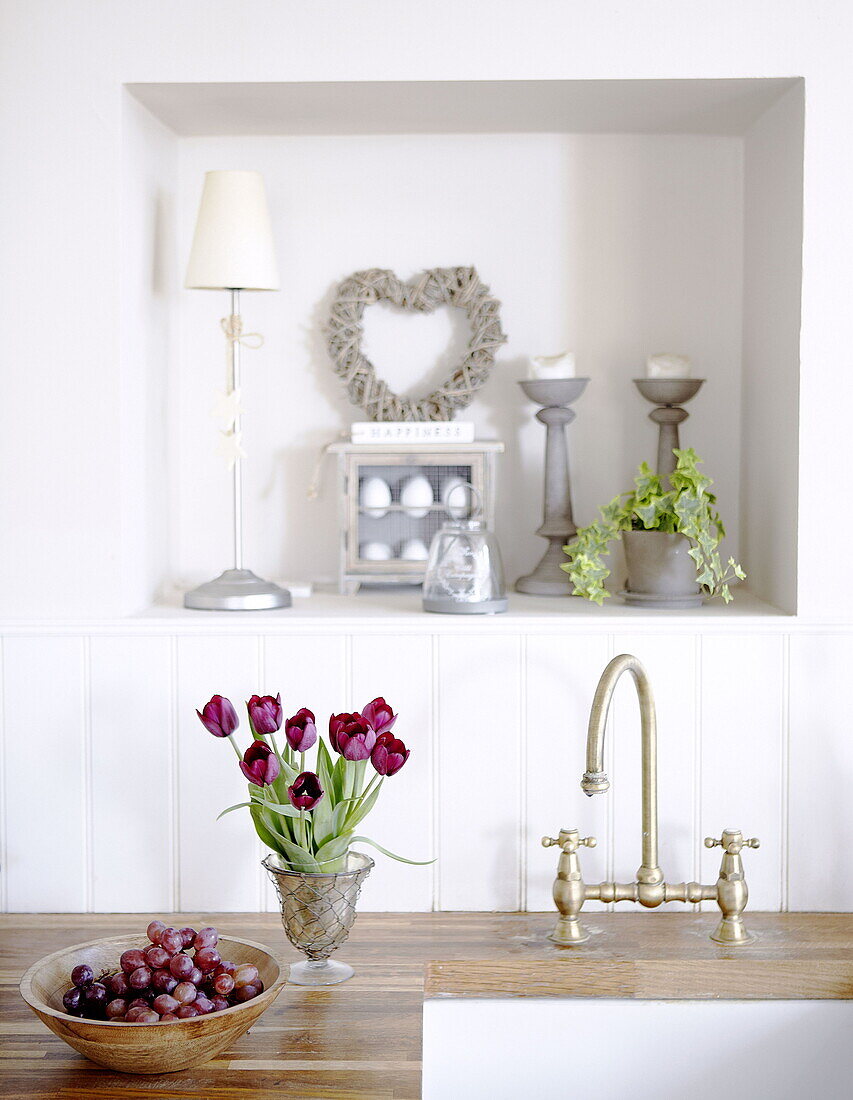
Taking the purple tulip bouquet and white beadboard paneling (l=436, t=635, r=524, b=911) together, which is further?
white beadboard paneling (l=436, t=635, r=524, b=911)

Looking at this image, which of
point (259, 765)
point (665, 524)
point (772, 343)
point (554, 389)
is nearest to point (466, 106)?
point (554, 389)

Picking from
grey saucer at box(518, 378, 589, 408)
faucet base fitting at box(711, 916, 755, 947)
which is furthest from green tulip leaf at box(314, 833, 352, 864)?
grey saucer at box(518, 378, 589, 408)

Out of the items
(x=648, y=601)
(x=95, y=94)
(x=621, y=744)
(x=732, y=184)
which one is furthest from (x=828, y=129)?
(x=95, y=94)

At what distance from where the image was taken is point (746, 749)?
1.86 metres

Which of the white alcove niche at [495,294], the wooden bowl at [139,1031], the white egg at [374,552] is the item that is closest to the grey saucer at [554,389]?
the white alcove niche at [495,294]

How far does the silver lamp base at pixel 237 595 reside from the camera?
1.94 meters

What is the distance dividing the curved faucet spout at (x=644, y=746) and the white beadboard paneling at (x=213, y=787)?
1.67 ft

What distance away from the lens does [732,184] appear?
88.0 inches

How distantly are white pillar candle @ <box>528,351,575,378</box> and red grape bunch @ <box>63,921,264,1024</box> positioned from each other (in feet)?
3.81

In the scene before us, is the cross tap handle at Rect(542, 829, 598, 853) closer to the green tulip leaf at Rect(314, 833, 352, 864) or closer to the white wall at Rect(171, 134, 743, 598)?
the green tulip leaf at Rect(314, 833, 352, 864)

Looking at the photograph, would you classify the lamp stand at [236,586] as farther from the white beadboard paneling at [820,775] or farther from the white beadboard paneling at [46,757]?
the white beadboard paneling at [820,775]

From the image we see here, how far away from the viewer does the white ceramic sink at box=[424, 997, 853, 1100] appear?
167 centimetres

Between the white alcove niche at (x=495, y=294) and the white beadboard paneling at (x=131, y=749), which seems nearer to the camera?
the white beadboard paneling at (x=131, y=749)

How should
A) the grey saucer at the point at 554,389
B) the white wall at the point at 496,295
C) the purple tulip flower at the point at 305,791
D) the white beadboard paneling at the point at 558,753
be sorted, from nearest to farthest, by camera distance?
the purple tulip flower at the point at 305,791 → the white beadboard paneling at the point at 558,753 → the grey saucer at the point at 554,389 → the white wall at the point at 496,295
